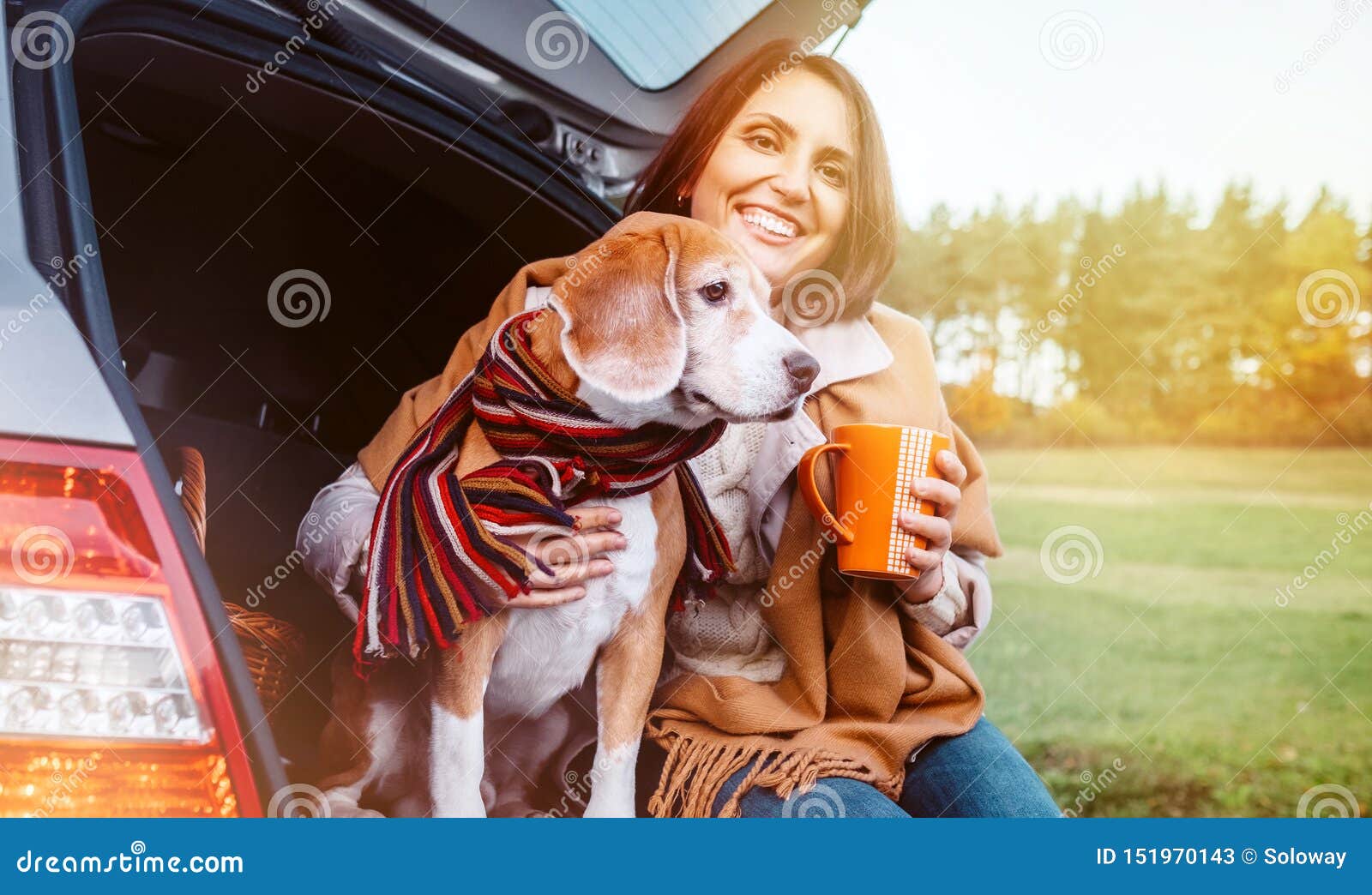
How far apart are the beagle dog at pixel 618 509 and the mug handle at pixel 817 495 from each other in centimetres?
6

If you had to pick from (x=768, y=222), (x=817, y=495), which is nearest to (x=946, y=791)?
(x=817, y=495)

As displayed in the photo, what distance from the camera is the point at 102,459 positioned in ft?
2.75

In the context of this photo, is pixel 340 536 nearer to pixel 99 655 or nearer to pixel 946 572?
pixel 99 655

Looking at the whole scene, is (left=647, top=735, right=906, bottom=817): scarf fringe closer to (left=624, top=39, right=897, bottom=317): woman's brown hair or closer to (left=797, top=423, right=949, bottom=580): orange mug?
(left=797, top=423, right=949, bottom=580): orange mug

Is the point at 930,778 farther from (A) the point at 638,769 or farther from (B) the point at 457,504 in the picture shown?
(B) the point at 457,504

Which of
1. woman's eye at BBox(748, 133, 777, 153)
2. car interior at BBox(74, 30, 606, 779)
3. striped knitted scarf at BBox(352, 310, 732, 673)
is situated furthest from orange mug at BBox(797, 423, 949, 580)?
car interior at BBox(74, 30, 606, 779)

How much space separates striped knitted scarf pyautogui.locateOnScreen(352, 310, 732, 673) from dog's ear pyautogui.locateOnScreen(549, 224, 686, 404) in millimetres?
61

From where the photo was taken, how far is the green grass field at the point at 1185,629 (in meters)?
2.06

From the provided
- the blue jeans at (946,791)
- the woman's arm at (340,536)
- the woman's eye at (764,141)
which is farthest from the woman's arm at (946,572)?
the woman's arm at (340,536)

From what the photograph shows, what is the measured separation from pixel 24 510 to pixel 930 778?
113cm

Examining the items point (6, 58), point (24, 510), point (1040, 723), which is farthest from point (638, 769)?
point (1040, 723)

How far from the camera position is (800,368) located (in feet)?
3.94

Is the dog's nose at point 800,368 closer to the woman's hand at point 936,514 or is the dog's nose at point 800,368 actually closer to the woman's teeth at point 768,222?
the woman's hand at point 936,514

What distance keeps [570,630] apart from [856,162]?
83cm
